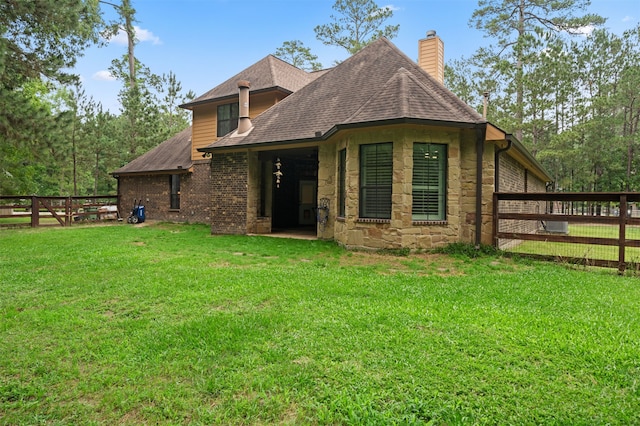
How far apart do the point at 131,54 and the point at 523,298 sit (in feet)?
95.6

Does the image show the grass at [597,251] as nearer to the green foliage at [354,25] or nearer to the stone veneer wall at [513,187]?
the stone veneer wall at [513,187]

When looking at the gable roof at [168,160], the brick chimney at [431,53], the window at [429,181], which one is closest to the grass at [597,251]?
the window at [429,181]

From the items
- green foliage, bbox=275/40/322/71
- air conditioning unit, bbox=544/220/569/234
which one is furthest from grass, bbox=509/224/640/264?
green foliage, bbox=275/40/322/71

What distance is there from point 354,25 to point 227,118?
644 inches

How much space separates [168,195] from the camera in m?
17.1

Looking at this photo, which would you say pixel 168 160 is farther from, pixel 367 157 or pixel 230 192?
pixel 367 157

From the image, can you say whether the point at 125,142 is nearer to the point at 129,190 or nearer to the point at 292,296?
the point at 129,190

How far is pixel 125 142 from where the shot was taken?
25.4m

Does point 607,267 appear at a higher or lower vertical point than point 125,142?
lower

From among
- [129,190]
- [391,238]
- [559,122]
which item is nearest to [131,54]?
[129,190]

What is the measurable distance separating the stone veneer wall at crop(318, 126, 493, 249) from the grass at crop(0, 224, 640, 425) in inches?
84.9

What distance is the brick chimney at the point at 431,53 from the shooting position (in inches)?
481

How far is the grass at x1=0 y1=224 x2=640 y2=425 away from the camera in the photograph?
7.37 feet

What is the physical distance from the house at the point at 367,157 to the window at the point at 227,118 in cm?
4
